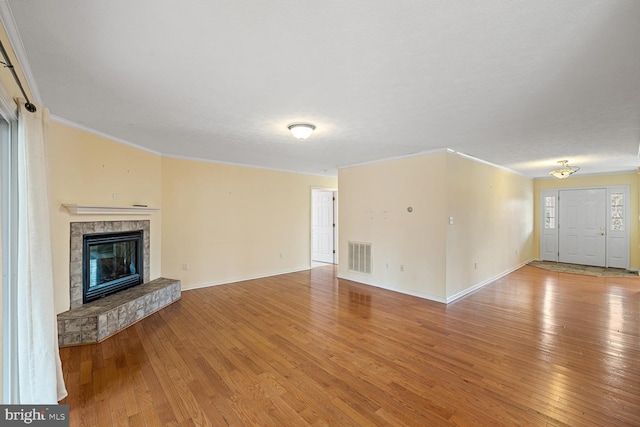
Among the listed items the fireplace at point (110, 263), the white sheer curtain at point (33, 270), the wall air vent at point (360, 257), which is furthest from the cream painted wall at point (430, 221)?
the white sheer curtain at point (33, 270)

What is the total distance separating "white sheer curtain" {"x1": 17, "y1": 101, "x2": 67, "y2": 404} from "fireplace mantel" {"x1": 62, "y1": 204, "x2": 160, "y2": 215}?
1630 millimetres

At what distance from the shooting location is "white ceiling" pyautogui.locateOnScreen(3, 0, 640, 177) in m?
1.50

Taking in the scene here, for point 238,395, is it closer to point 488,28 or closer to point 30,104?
point 30,104

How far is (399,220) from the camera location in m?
5.17

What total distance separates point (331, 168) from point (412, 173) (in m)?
2.10

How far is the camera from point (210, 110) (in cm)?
289

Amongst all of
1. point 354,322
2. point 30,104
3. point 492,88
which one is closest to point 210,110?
point 30,104

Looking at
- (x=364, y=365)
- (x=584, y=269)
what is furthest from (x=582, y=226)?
(x=364, y=365)

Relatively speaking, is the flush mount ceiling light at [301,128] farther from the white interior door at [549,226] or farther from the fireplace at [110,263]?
the white interior door at [549,226]

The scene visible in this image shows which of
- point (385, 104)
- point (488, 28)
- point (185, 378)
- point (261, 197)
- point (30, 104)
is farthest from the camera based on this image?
point (261, 197)

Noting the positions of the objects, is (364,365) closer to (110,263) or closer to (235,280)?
(110,263)

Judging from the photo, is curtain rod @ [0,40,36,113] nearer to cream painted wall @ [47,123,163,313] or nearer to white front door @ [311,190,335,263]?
cream painted wall @ [47,123,163,313]

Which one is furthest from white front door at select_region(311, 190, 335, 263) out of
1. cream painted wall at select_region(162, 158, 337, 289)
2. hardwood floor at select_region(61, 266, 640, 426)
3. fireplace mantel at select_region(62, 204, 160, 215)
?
fireplace mantel at select_region(62, 204, 160, 215)

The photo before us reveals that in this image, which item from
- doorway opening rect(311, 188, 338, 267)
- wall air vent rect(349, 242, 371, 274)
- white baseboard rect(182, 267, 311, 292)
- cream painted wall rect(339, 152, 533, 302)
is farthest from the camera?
doorway opening rect(311, 188, 338, 267)
